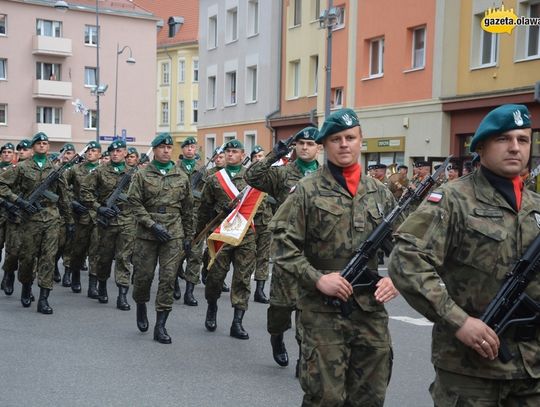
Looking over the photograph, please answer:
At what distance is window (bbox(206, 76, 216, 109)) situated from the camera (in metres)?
41.2

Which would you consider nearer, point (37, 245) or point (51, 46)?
point (37, 245)

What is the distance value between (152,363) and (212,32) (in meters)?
35.1

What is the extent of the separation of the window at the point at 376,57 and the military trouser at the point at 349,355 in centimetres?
2327

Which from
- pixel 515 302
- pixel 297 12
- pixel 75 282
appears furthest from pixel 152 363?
pixel 297 12

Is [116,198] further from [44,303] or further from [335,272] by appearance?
[335,272]

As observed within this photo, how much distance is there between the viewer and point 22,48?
54062 millimetres

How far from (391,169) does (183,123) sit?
45.9 meters

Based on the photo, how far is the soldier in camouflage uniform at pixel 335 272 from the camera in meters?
4.36

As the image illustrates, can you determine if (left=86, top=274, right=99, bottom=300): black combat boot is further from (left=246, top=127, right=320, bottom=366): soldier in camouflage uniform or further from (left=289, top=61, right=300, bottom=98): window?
(left=289, top=61, right=300, bottom=98): window

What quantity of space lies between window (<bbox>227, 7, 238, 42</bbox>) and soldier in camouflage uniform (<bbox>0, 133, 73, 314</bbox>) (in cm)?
2916

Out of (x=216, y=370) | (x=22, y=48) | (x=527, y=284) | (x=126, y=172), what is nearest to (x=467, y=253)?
(x=527, y=284)

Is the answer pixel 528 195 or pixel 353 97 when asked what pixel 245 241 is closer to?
pixel 528 195

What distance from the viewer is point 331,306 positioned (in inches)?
175

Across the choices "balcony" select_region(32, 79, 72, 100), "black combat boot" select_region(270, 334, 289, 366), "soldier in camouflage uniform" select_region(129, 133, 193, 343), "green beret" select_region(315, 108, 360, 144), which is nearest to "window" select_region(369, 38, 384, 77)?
"soldier in camouflage uniform" select_region(129, 133, 193, 343)
